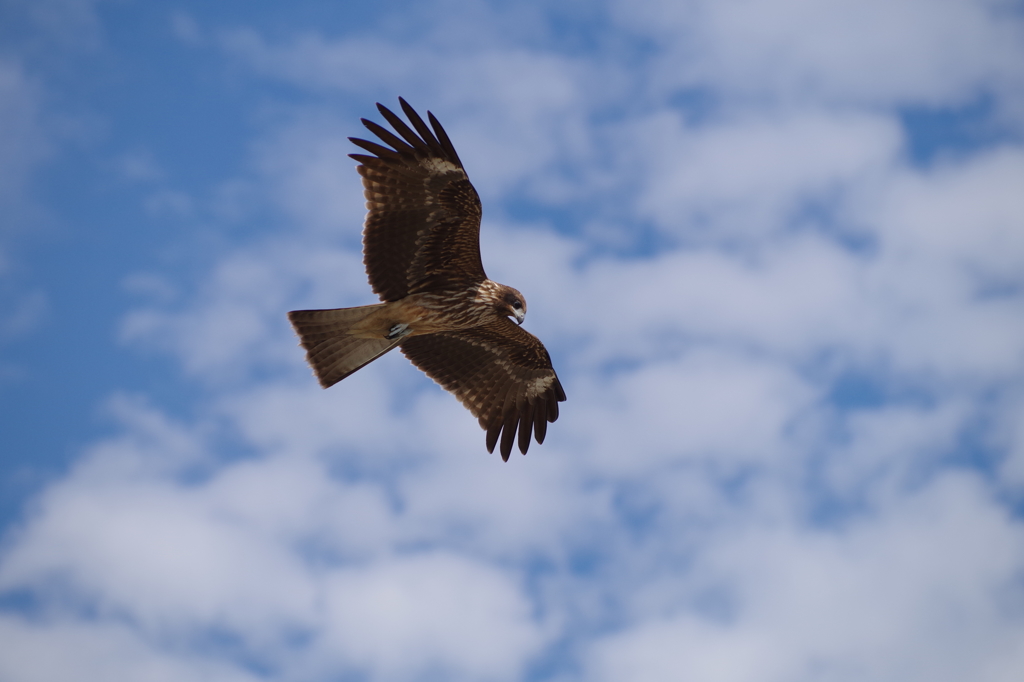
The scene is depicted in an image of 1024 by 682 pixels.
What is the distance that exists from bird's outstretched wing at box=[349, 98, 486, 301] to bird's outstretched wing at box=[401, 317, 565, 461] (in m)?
1.60

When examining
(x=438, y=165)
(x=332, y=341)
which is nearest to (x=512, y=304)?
(x=438, y=165)

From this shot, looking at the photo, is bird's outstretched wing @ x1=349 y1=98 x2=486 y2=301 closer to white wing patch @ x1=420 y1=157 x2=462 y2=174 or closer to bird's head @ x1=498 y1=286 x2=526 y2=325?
white wing patch @ x1=420 y1=157 x2=462 y2=174

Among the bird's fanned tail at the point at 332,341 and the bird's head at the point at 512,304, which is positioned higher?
the bird's head at the point at 512,304

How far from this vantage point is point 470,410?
510 inches

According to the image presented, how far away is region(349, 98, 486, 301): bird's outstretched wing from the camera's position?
1066 cm

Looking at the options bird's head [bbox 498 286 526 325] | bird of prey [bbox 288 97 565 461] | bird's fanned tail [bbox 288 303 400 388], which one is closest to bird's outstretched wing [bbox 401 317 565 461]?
bird of prey [bbox 288 97 565 461]

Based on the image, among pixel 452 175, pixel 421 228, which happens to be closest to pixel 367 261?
pixel 421 228

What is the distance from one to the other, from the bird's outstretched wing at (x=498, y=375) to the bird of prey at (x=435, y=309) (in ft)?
0.05

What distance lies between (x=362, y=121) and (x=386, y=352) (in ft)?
9.62

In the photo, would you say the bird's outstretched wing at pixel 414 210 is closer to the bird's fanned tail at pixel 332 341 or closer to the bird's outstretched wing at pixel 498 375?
the bird's fanned tail at pixel 332 341

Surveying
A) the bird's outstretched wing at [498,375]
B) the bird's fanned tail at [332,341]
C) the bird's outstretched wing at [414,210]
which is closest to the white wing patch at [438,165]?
the bird's outstretched wing at [414,210]

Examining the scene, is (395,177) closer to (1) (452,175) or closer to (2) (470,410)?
(1) (452,175)

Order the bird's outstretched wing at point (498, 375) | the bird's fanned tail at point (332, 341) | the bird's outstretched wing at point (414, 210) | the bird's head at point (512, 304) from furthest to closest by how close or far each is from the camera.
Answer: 1. the bird's outstretched wing at point (498, 375)
2. the bird's head at point (512, 304)
3. the bird's fanned tail at point (332, 341)
4. the bird's outstretched wing at point (414, 210)

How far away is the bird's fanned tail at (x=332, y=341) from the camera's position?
11281 mm
